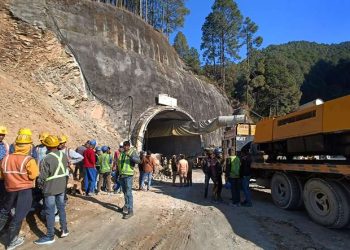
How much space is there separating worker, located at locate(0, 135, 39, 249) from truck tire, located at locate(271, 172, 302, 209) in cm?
631

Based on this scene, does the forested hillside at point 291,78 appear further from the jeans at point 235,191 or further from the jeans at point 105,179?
the jeans at point 105,179

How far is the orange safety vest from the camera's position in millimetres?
5582

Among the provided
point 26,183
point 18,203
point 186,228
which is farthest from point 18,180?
point 186,228

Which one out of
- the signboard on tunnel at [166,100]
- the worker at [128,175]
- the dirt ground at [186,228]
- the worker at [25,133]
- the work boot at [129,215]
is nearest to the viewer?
the worker at [25,133]

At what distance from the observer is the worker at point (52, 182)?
598 cm

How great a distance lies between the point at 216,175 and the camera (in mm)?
11133

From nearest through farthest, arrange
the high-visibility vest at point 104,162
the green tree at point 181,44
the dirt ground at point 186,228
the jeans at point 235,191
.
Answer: the dirt ground at point 186,228
the jeans at point 235,191
the high-visibility vest at point 104,162
the green tree at point 181,44

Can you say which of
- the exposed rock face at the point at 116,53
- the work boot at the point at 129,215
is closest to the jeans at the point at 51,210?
the work boot at the point at 129,215

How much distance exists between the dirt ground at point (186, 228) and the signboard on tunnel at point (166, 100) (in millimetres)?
16545

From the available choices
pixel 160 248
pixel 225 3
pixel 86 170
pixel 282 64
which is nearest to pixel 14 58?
pixel 86 170

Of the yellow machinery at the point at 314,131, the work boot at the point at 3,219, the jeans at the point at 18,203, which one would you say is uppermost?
the yellow machinery at the point at 314,131

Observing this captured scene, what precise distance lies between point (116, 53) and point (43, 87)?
265 inches

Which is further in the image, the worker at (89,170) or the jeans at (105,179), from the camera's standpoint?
the jeans at (105,179)

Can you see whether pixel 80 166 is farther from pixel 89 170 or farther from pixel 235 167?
pixel 235 167
